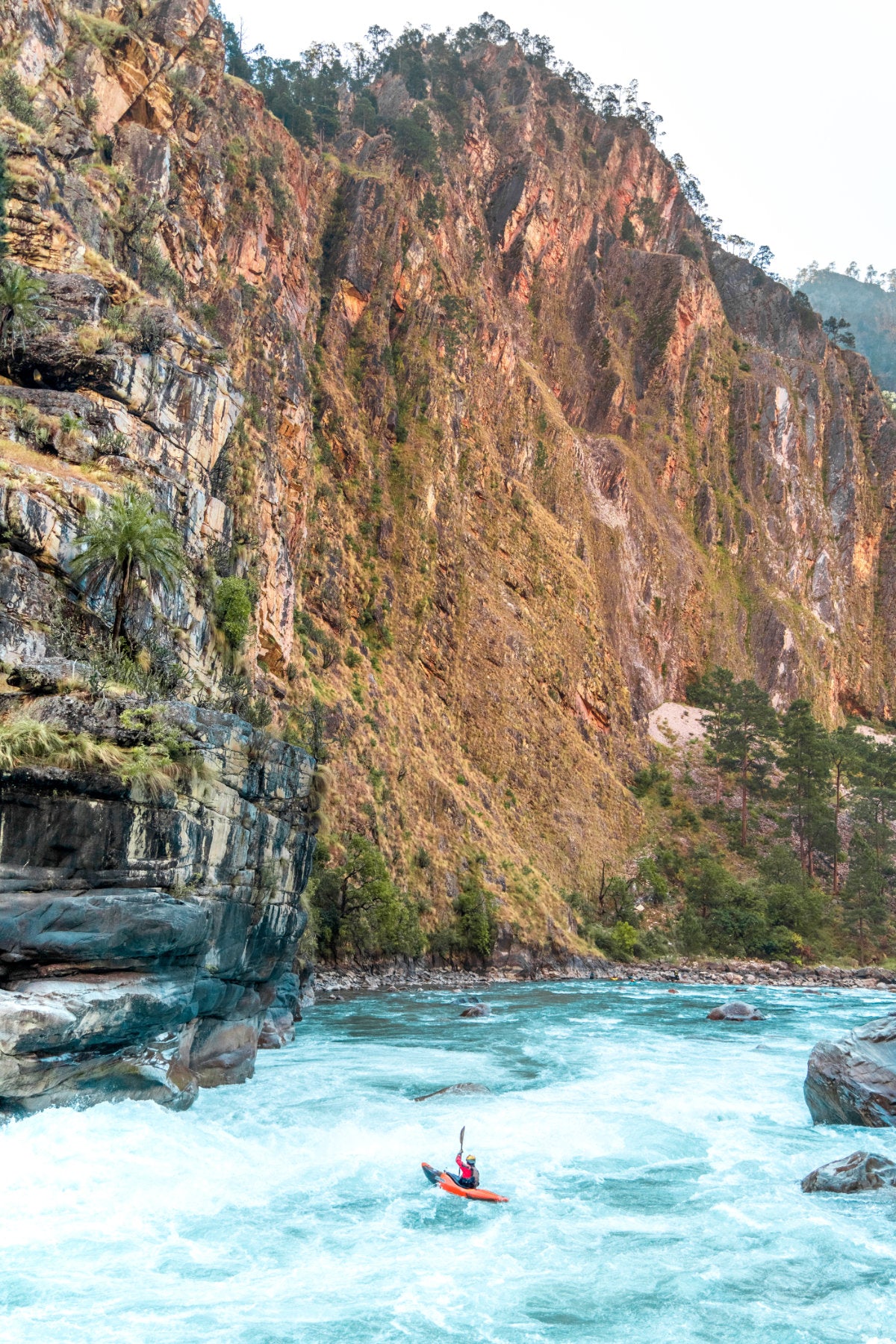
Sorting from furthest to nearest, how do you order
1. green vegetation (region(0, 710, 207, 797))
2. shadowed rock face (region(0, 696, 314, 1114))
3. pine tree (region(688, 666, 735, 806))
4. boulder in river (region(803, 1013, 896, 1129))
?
pine tree (region(688, 666, 735, 806))
boulder in river (region(803, 1013, 896, 1129))
green vegetation (region(0, 710, 207, 797))
shadowed rock face (region(0, 696, 314, 1114))

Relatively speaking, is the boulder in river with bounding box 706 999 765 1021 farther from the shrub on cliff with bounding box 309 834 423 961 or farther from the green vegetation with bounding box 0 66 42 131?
the green vegetation with bounding box 0 66 42 131

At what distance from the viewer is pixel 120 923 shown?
1435 centimetres

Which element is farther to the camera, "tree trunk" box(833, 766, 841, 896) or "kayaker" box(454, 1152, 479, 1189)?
"tree trunk" box(833, 766, 841, 896)

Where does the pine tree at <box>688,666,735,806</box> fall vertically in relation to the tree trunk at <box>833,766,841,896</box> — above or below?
above

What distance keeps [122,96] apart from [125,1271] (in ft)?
146

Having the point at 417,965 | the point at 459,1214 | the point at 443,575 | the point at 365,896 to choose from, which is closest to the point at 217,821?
the point at 459,1214

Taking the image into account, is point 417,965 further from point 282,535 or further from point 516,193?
point 516,193

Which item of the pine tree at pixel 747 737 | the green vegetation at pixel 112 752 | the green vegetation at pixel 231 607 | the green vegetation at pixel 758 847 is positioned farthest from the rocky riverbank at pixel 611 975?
the green vegetation at pixel 112 752

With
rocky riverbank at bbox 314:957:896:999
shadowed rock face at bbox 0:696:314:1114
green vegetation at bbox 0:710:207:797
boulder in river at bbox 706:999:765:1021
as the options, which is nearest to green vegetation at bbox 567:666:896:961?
rocky riverbank at bbox 314:957:896:999

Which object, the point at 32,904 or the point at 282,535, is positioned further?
the point at 282,535

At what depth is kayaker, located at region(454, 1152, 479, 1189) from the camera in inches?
568

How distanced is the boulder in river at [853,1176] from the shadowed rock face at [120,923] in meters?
10.2

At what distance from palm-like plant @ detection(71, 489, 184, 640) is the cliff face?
Answer: 1.99 ft

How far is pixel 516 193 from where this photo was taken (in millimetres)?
93750
